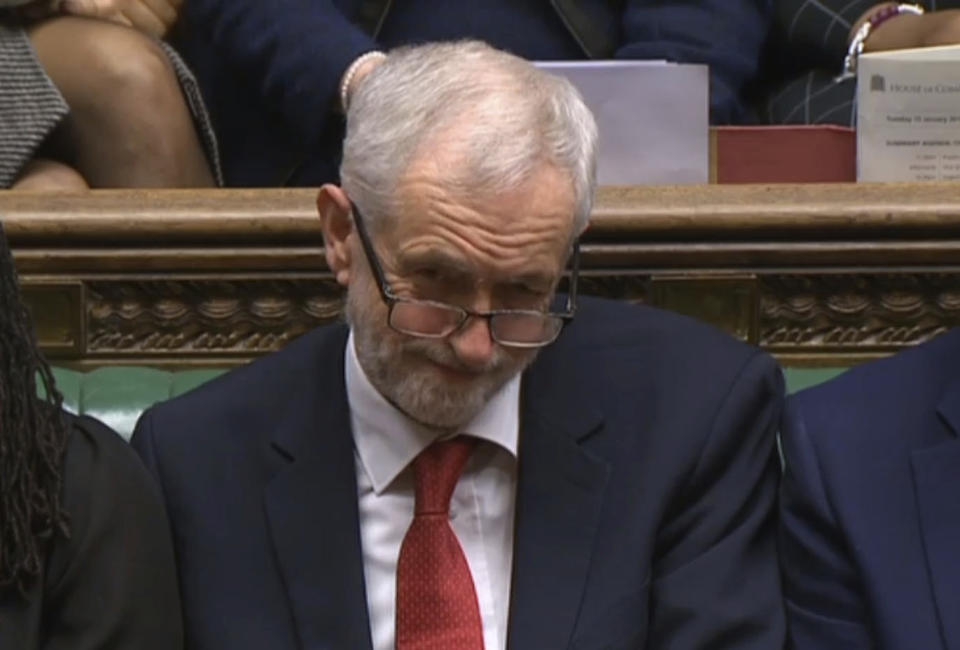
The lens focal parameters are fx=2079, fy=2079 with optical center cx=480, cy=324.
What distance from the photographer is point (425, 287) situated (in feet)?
4.83

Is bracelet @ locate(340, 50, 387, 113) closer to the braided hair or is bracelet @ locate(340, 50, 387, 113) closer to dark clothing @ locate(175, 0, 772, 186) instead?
dark clothing @ locate(175, 0, 772, 186)

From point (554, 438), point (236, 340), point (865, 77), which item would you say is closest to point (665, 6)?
point (865, 77)

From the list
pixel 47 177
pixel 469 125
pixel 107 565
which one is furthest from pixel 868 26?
pixel 107 565

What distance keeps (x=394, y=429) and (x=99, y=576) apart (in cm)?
25

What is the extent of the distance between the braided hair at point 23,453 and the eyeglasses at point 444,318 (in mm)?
241

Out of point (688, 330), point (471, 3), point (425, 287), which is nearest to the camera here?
point (425, 287)

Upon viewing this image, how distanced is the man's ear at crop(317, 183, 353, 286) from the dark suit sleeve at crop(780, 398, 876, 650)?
347 mm

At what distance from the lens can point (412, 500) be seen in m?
1.55

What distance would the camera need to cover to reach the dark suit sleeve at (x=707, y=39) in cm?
221

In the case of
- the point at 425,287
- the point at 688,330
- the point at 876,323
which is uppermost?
the point at 425,287

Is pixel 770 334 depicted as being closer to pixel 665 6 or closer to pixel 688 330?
pixel 688 330

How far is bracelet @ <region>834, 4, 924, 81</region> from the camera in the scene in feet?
7.75

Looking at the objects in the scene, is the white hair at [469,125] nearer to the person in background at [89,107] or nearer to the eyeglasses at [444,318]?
the eyeglasses at [444,318]

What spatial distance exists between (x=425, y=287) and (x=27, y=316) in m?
0.28
